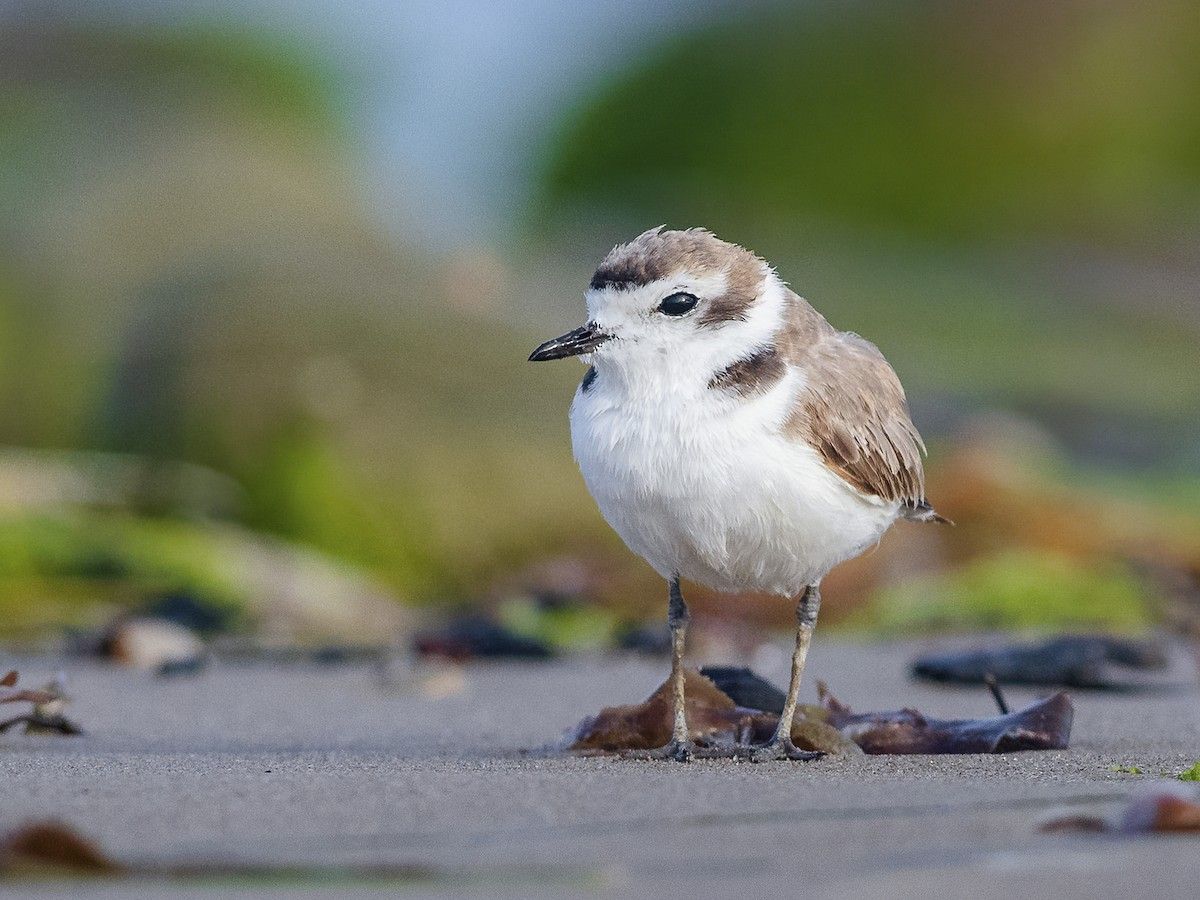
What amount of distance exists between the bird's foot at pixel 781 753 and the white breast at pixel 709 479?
435 mm

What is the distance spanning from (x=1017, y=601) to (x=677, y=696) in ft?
11.3

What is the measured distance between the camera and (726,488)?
3840 mm

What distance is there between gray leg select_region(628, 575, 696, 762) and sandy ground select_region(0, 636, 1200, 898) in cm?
18

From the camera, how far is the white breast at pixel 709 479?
384 cm

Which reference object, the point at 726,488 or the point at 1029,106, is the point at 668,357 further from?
the point at 1029,106

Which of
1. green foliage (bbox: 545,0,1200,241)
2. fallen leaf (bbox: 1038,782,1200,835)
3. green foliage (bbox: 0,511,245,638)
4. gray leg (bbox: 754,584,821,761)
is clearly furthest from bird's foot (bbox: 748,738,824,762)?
green foliage (bbox: 545,0,1200,241)

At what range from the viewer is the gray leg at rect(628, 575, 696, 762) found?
3885 mm

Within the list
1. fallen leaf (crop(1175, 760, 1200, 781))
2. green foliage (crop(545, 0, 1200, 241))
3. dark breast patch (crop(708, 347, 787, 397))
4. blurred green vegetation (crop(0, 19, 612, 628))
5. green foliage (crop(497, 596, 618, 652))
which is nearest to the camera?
fallen leaf (crop(1175, 760, 1200, 781))

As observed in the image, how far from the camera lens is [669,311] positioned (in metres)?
4.02

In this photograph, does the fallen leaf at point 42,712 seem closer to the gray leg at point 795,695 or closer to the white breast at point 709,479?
the white breast at point 709,479

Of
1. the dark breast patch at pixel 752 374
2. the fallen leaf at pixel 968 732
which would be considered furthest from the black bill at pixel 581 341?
the fallen leaf at pixel 968 732

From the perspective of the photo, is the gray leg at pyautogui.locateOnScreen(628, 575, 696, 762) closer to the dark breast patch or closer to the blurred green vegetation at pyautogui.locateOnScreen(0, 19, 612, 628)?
the dark breast patch

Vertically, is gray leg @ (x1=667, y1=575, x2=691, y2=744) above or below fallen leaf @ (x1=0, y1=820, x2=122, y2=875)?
above

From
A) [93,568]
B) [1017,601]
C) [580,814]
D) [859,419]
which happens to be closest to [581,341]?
[859,419]
